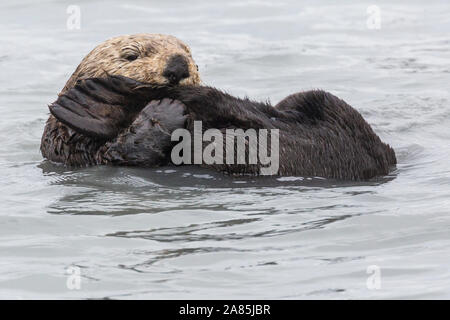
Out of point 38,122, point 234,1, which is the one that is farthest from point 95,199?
point 234,1

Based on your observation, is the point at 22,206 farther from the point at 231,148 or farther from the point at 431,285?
the point at 431,285

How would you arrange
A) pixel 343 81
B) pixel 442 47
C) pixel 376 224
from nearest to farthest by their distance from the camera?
1. pixel 376 224
2. pixel 343 81
3. pixel 442 47

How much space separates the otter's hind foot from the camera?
5.61 meters

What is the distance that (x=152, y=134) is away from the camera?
5.61 meters

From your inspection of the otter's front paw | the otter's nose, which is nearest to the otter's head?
the otter's nose

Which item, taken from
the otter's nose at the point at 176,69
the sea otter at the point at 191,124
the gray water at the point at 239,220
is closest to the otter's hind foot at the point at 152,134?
the sea otter at the point at 191,124

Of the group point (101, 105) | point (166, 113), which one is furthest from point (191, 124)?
point (101, 105)

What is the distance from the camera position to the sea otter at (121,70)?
6012 millimetres

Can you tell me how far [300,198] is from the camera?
213 inches

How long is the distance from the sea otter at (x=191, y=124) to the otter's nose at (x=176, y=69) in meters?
0.12

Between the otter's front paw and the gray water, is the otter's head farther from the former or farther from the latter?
the gray water

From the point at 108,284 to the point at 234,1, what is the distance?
9243 millimetres

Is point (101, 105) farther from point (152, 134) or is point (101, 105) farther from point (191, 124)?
Result: point (191, 124)

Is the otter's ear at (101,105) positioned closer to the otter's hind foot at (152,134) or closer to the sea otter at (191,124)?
the sea otter at (191,124)
